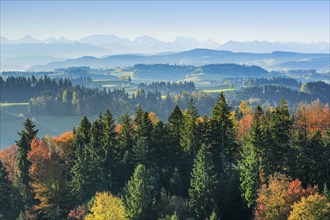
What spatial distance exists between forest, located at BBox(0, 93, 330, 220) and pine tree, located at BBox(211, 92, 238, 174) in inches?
7.5

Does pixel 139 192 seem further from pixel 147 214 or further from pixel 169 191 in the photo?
pixel 169 191

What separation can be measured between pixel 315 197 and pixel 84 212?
3727 centimetres

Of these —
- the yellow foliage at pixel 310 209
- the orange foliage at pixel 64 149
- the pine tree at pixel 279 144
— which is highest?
the pine tree at pixel 279 144

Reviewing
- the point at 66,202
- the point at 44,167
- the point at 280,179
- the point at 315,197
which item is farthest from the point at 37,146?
the point at 315,197

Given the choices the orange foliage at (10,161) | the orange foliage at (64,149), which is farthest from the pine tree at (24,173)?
the orange foliage at (10,161)

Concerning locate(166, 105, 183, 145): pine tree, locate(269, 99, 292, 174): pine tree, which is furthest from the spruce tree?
locate(269, 99, 292, 174): pine tree

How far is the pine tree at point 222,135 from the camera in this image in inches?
2965

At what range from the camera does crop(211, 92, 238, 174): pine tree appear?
75.3 meters

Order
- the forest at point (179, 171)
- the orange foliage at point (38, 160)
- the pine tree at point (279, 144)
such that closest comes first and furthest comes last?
the forest at point (179, 171) < the pine tree at point (279, 144) < the orange foliage at point (38, 160)

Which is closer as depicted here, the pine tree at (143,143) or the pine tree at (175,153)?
the pine tree at (175,153)

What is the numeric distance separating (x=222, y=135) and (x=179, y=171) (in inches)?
419

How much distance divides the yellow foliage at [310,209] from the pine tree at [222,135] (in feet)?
81.3

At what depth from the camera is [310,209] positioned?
167 feet

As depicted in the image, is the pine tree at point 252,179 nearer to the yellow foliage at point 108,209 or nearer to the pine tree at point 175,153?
the pine tree at point 175,153
